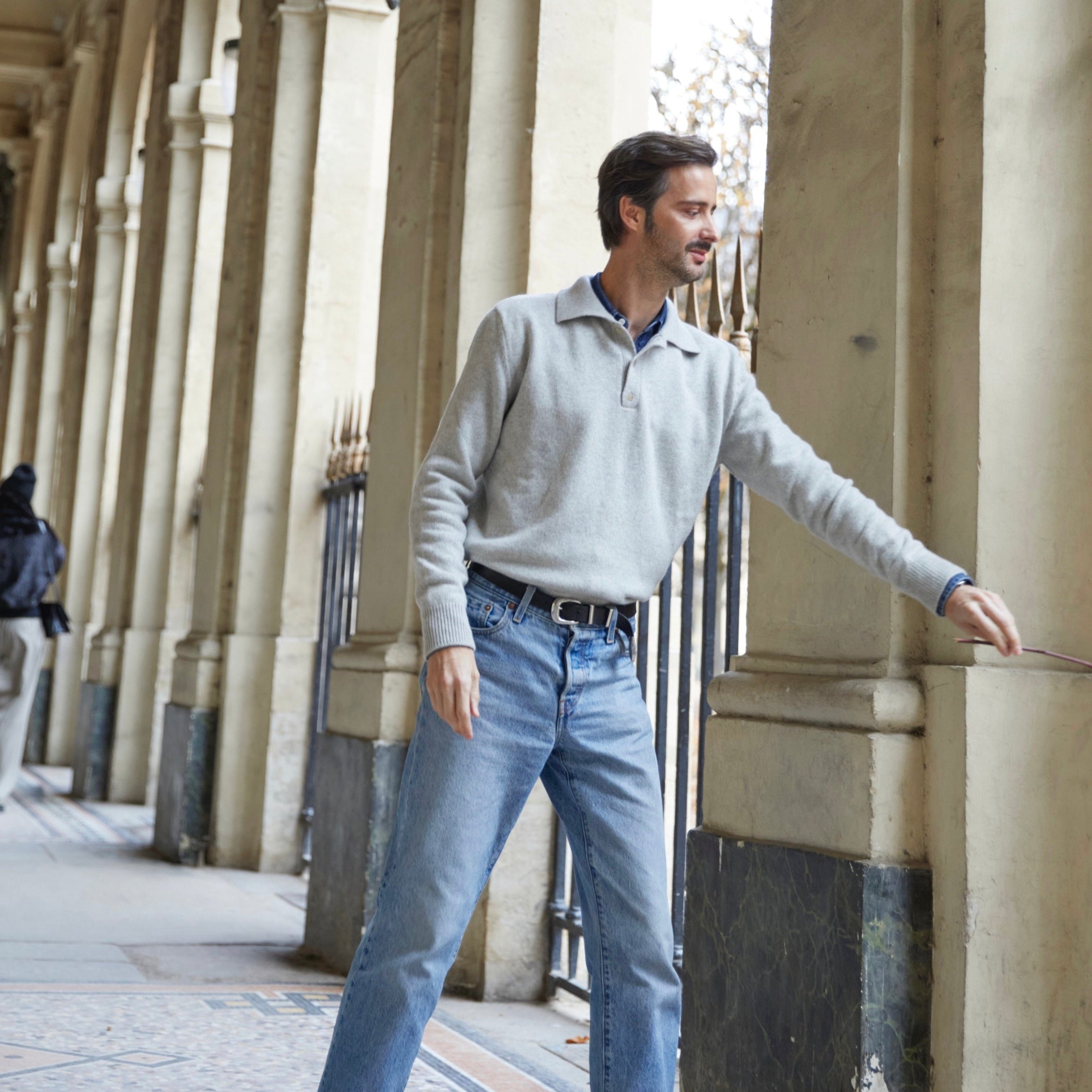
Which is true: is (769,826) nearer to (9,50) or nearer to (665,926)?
(665,926)

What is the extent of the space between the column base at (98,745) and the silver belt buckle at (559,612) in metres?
7.82

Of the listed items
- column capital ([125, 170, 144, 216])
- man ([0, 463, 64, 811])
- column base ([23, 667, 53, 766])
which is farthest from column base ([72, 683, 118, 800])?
column capital ([125, 170, 144, 216])

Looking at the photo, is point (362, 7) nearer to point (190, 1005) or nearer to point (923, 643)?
point (190, 1005)

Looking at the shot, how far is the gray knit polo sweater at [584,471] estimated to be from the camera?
238cm

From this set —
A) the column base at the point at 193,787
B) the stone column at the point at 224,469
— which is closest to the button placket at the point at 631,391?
the stone column at the point at 224,469

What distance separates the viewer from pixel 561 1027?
4098mm

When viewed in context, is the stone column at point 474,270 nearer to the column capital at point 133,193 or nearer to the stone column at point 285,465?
the stone column at point 285,465

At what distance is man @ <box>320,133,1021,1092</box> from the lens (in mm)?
2311

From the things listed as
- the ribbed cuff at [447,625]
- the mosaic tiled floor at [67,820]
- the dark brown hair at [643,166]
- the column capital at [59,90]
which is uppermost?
the column capital at [59,90]

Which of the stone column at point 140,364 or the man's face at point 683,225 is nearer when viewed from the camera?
the man's face at point 683,225

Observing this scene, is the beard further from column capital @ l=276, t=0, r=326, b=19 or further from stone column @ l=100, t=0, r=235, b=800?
stone column @ l=100, t=0, r=235, b=800

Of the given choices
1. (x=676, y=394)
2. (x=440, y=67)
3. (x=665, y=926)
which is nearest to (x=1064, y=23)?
(x=676, y=394)

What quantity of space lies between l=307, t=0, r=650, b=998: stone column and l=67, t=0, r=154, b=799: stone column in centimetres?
750

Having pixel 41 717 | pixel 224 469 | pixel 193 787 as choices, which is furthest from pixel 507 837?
pixel 41 717
